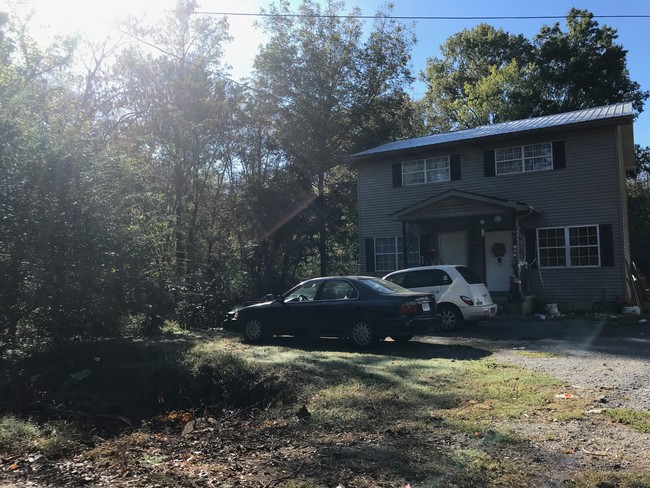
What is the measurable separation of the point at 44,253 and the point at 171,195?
1737cm

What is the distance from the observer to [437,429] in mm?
5215

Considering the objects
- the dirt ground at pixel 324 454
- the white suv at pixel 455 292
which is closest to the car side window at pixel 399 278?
the white suv at pixel 455 292

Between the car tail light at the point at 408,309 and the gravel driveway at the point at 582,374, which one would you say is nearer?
the gravel driveway at the point at 582,374

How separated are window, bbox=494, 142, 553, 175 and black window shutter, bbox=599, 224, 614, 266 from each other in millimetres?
2592

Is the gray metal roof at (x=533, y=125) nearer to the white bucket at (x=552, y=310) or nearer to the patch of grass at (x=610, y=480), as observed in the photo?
the white bucket at (x=552, y=310)

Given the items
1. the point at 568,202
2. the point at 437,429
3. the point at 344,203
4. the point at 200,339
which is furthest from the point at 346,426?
the point at 344,203

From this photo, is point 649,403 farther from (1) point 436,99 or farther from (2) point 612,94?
(1) point 436,99

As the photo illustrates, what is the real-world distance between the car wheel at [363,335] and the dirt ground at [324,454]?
13.2 ft

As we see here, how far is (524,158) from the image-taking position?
1792 cm

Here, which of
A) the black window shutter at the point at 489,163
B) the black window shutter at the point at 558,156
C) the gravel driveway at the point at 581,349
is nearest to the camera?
the gravel driveway at the point at 581,349

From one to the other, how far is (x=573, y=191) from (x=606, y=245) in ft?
6.53

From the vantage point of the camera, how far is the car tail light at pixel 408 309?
1000 cm

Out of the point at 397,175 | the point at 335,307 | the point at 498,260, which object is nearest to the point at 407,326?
the point at 335,307

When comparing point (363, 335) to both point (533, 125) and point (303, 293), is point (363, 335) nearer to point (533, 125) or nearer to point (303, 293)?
point (303, 293)
